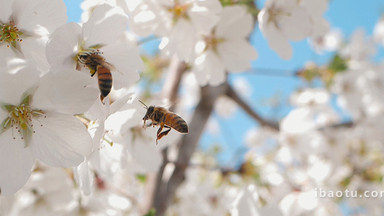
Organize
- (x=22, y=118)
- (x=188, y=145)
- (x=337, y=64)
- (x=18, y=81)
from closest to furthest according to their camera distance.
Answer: (x=18, y=81)
(x=22, y=118)
(x=188, y=145)
(x=337, y=64)

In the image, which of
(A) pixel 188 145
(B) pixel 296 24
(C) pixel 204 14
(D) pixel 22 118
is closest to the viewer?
(D) pixel 22 118

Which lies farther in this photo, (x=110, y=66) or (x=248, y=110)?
(x=248, y=110)

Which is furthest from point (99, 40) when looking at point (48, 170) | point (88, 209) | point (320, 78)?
point (320, 78)

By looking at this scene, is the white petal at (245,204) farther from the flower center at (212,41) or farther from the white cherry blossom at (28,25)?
the white cherry blossom at (28,25)

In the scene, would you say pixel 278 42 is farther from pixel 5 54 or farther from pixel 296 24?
pixel 5 54

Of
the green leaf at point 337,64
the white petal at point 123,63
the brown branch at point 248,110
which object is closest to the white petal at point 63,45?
the white petal at point 123,63

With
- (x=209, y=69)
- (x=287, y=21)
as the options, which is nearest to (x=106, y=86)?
(x=209, y=69)

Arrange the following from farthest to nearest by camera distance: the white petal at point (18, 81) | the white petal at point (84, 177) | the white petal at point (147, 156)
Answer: the white petal at point (147, 156)
the white petal at point (84, 177)
the white petal at point (18, 81)

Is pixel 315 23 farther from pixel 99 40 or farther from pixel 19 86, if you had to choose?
pixel 19 86
